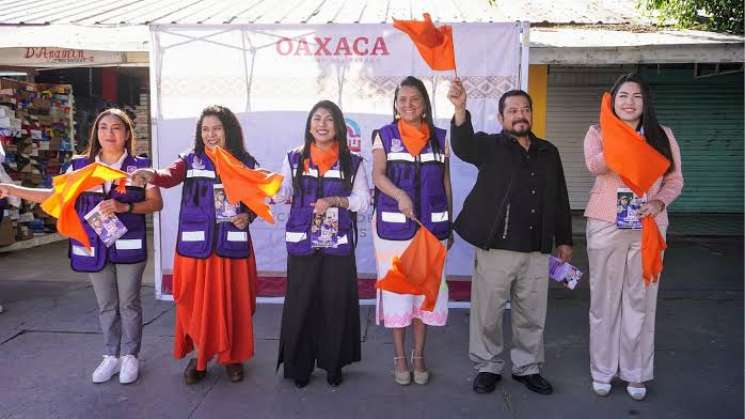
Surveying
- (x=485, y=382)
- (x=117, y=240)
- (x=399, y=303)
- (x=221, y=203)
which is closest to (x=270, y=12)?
(x=221, y=203)

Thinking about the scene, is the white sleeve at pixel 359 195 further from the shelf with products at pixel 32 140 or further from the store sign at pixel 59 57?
the shelf with products at pixel 32 140

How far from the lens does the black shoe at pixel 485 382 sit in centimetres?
362

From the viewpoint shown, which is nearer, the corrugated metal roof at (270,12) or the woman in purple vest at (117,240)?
the woman in purple vest at (117,240)

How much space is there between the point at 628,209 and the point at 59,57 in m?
6.29

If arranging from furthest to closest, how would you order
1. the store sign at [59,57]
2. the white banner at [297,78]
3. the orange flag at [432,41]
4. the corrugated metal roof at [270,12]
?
the store sign at [59,57], the corrugated metal roof at [270,12], the white banner at [297,78], the orange flag at [432,41]

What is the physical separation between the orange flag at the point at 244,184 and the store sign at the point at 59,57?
4.22 metres

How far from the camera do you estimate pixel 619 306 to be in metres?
3.52

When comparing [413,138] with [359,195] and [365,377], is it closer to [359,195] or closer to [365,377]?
[359,195]

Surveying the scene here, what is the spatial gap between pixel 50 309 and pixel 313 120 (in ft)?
11.3

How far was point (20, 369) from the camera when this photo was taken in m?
4.00

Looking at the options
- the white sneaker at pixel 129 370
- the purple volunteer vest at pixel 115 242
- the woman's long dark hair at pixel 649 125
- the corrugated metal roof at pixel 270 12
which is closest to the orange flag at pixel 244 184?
the purple volunteer vest at pixel 115 242

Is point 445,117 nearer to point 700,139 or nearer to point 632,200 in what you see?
point 632,200

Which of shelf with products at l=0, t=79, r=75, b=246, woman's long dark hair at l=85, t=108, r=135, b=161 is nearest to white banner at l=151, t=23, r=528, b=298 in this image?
woman's long dark hair at l=85, t=108, r=135, b=161

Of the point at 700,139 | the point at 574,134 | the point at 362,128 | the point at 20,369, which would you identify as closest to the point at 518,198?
the point at 362,128
